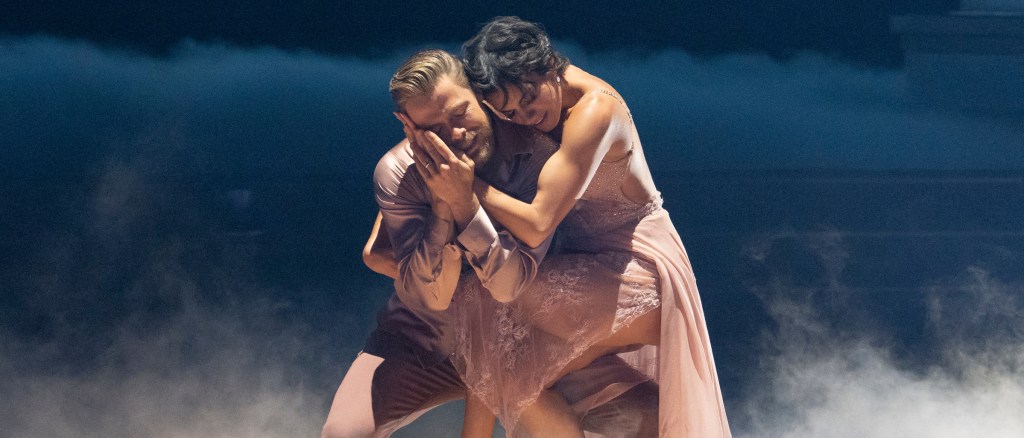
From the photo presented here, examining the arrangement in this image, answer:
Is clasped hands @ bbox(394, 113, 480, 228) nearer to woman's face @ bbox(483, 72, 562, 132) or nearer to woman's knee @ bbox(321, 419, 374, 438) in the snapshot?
woman's face @ bbox(483, 72, 562, 132)

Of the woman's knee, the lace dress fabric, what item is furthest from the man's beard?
the woman's knee

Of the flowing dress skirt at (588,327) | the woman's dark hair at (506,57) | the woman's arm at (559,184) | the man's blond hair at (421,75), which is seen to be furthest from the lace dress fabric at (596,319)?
the man's blond hair at (421,75)

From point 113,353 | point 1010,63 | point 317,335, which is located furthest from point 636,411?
point 1010,63

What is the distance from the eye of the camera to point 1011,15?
11.9 ft

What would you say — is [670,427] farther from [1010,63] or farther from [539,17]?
[1010,63]

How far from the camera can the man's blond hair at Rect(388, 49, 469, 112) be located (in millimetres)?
1938

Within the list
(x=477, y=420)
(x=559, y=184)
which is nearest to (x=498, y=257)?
(x=559, y=184)

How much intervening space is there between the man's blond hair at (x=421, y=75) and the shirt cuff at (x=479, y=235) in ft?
0.76

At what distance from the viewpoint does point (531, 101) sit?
2.06m

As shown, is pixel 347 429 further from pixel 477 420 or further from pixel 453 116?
pixel 453 116

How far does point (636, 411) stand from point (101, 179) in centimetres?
201

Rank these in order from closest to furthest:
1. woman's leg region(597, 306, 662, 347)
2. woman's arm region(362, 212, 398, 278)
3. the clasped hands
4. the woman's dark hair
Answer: the clasped hands
the woman's dark hair
woman's leg region(597, 306, 662, 347)
woman's arm region(362, 212, 398, 278)

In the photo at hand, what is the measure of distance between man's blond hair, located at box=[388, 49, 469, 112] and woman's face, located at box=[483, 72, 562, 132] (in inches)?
3.4

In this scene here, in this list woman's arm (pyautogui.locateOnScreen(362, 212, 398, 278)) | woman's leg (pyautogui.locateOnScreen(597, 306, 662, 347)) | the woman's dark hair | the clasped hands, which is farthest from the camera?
woman's arm (pyautogui.locateOnScreen(362, 212, 398, 278))
